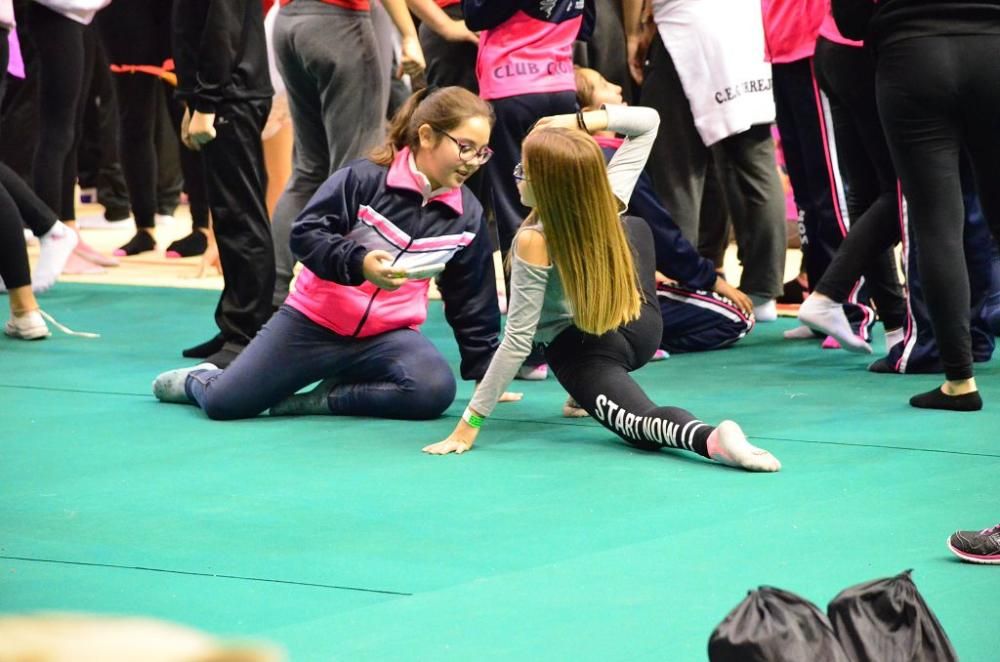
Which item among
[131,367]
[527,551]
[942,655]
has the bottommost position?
[131,367]

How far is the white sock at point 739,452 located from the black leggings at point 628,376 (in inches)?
2.5

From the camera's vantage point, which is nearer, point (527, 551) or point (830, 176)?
point (527, 551)

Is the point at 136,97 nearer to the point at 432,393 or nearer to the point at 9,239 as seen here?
the point at 9,239

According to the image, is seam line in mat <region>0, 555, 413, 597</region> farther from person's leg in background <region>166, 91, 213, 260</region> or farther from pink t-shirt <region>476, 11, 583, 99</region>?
person's leg in background <region>166, 91, 213, 260</region>

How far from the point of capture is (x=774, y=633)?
5.26 feet

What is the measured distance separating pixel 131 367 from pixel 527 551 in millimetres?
2504

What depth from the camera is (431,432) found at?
3.78 m

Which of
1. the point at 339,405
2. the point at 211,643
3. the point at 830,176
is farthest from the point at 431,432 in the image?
the point at 211,643

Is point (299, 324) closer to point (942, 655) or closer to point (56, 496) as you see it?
point (56, 496)

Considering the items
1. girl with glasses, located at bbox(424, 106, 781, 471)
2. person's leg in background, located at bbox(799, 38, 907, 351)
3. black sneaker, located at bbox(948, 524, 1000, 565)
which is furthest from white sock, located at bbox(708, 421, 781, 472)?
person's leg in background, located at bbox(799, 38, 907, 351)

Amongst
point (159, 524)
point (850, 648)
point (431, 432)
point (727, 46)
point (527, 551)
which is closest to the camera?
point (850, 648)

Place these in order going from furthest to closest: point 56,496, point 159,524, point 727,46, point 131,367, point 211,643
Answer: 1. point 727,46
2. point 131,367
3. point 56,496
4. point 159,524
5. point 211,643

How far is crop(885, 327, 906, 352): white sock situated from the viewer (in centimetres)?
463

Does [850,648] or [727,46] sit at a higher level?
[850,648]
